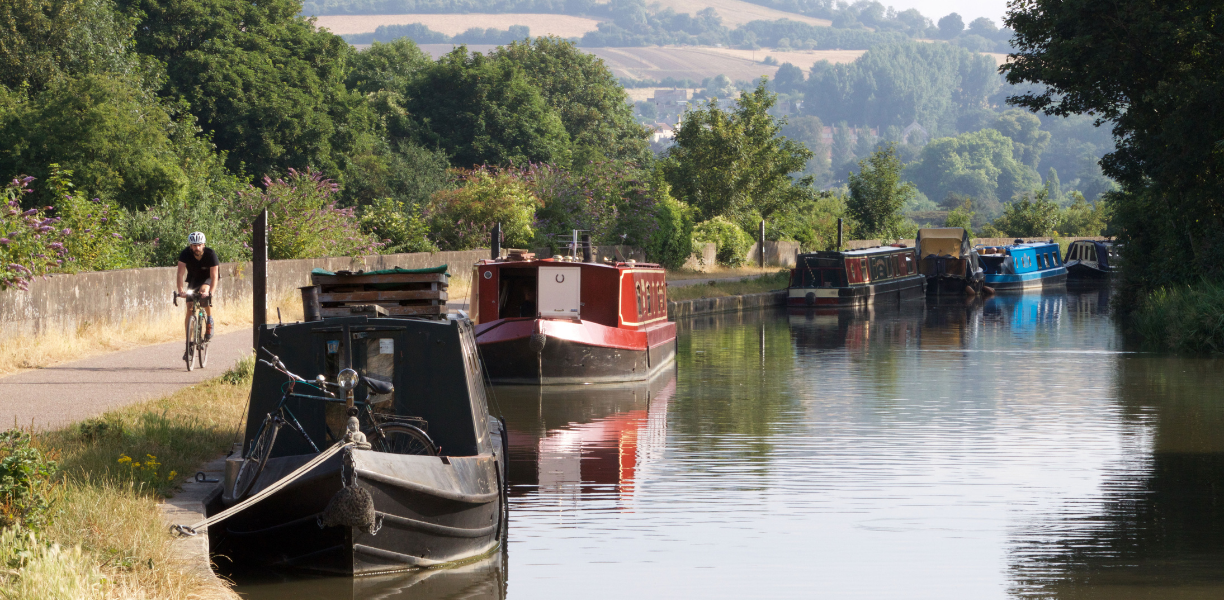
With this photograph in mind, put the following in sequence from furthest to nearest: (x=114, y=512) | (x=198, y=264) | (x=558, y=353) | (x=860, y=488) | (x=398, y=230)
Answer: (x=398, y=230) → (x=558, y=353) → (x=198, y=264) → (x=860, y=488) → (x=114, y=512)

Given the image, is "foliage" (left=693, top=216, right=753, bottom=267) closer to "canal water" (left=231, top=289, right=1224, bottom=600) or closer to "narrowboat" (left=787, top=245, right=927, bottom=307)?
"narrowboat" (left=787, top=245, right=927, bottom=307)

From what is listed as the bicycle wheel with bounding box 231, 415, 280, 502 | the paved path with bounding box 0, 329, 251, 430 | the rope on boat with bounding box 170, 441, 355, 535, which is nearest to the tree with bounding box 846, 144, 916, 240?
the paved path with bounding box 0, 329, 251, 430

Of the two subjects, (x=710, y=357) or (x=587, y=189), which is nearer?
(x=710, y=357)

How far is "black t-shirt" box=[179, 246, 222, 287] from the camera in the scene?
16.1m

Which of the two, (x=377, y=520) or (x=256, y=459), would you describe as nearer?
(x=377, y=520)

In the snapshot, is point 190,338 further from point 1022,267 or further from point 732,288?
point 1022,267

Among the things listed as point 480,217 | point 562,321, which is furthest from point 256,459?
point 480,217

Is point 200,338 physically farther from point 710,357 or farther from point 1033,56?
point 1033,56

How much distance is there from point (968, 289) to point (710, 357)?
26.5 meters

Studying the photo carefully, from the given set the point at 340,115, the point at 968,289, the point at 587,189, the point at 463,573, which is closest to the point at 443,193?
the point at 587,189

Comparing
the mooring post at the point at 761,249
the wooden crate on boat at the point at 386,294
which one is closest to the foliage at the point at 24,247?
the wooden crate on boat at the point at 386,294

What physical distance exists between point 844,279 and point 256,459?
34.7 metres

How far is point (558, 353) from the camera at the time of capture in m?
20.3

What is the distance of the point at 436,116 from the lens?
196 feet
